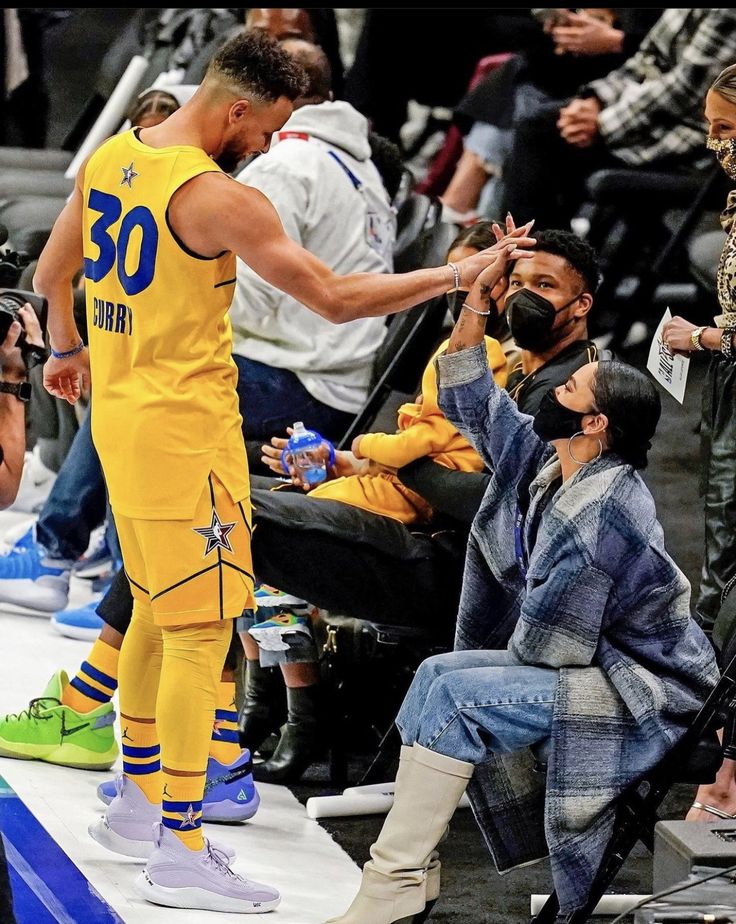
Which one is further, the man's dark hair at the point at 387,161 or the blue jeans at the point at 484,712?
the man's dark hair at the point at 387,161

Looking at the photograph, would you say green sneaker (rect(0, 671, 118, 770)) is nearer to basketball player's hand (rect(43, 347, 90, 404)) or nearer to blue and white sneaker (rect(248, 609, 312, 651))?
blue and white sneaker (rect(248, 609, 312, 651))

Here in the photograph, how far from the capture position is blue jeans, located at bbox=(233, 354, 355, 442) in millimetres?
4371

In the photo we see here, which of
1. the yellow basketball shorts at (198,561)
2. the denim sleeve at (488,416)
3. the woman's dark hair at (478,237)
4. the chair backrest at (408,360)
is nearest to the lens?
the yellow basketball shorts at (198,561)

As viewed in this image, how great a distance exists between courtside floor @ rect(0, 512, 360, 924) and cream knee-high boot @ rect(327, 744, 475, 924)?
0.90 feet

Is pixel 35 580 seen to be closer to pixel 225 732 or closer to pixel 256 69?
pixel 225 732

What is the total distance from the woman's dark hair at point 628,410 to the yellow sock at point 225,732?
108 centimetres

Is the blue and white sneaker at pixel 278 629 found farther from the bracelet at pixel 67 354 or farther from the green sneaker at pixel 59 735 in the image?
the bracelet at pixel 67 354

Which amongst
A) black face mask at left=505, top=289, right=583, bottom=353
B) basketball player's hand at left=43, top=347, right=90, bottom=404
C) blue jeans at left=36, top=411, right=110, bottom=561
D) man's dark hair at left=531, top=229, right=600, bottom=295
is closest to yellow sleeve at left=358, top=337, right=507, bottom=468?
black face mask at left=505, top=289, right=583, bottom=353

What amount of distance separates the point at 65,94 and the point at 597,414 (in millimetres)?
4363

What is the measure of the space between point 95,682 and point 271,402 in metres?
1.13

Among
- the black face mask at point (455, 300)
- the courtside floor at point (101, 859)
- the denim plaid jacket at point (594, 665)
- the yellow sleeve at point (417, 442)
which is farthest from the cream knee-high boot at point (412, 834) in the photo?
the black face mask at point (455, 300)

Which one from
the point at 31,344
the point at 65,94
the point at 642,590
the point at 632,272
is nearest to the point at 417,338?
the point at 632,272

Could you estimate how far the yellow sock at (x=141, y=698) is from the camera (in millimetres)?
3066

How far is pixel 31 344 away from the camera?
317 cm
